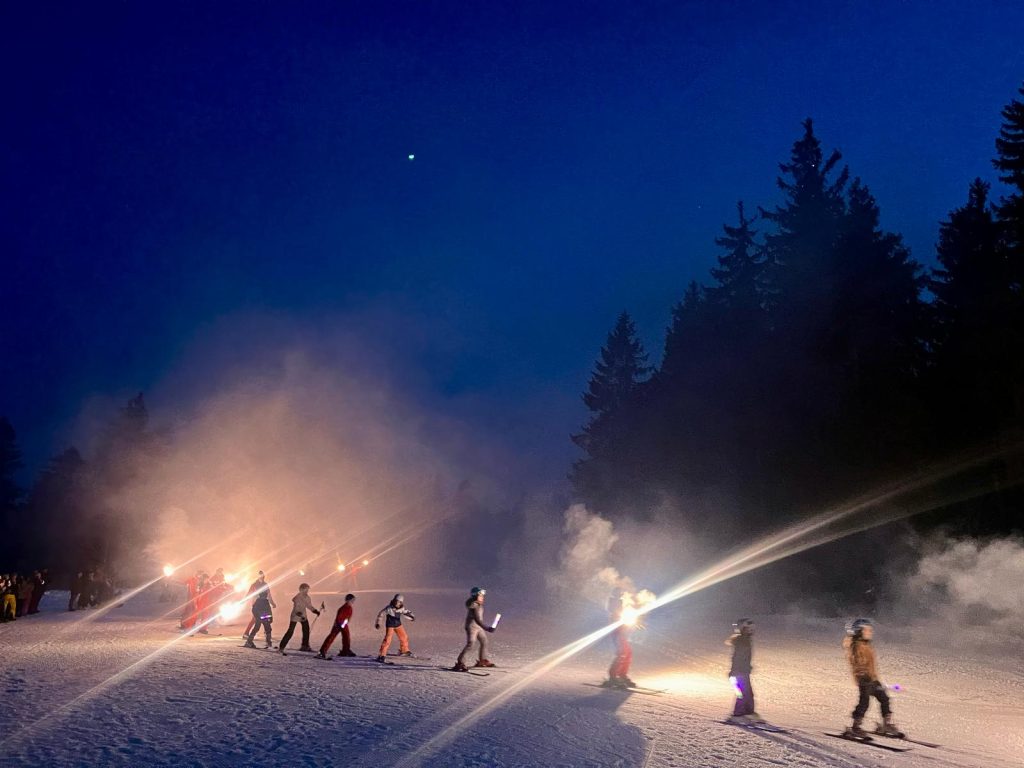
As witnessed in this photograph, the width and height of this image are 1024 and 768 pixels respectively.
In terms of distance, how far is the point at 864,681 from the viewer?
11.0 metres


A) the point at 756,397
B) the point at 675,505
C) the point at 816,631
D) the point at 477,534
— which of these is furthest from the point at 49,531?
the point at 816,631

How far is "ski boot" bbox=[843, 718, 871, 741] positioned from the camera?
34.6 feet

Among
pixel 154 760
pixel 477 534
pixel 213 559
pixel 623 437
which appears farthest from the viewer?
pixel 477 534

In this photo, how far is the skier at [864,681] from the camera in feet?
35.4

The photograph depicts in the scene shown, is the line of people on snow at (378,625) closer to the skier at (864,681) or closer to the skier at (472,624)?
the skier at (472,624)

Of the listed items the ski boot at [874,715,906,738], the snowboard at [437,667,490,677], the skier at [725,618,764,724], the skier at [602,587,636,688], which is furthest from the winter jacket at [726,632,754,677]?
the snowboard at [437,667,490,677]

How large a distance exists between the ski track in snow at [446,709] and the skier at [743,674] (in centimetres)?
35

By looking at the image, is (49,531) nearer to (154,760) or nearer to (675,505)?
(675,505)

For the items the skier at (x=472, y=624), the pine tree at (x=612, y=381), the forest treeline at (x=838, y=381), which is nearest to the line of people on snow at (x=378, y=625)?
the skier at (x=472, y=624)

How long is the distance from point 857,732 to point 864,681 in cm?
73

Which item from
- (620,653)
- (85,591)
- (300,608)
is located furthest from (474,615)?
(85,591)

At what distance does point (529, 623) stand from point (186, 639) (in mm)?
11814

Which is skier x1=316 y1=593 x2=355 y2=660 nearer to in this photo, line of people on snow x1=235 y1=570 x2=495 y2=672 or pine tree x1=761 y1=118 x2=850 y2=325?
line of people on snow x1=235 y1=570 x2=495 y2=672

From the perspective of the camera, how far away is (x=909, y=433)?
31016 millimetres
